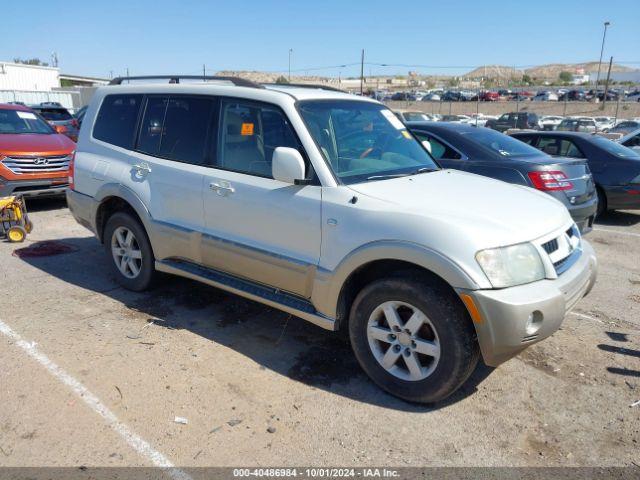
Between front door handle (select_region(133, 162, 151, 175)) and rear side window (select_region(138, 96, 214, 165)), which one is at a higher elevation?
rear side window (select_region(138, 96, 214, 165))

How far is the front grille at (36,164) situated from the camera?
8.45 m

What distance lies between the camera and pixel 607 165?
8.60 m

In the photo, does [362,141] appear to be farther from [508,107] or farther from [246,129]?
[508,107]

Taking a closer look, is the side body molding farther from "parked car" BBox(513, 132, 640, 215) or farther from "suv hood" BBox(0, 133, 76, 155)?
"suv hood" BBox(0, 133, 76, 155)

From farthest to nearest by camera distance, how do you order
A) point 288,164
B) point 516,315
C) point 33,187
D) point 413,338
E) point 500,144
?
point 33,187, point 500,144, point 288,164, point 413,338, point 516,315

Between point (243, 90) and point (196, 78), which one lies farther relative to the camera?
point (196, 78)


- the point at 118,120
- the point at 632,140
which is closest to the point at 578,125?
the point at 632,140

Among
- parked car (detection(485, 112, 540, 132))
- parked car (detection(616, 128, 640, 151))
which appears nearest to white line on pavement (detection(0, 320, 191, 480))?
parked car (detection(616, 128, 640, 151))

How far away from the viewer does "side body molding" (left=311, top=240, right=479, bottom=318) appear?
3025 millimetres

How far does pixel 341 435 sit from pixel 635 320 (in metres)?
3.24

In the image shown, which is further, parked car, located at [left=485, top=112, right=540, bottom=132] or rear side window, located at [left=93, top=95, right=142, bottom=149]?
parked car, located at [left=485, top=112, right=540, bottom=132]

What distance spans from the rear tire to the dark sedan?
3689mm

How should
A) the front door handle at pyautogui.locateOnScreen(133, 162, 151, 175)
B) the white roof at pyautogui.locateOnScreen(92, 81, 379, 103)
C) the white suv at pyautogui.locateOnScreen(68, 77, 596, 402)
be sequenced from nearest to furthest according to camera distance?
1. the white suv at pyautogui.locateOnScreen(68, 77, 596, 402)
2. the white roof at pyautogui.locateOnScreen(92, 81, 379, 103)
3. the front door handle at pyautogui.locateOnScreen(133, 162, 151, 175)

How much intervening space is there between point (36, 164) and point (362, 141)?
6.80 m
